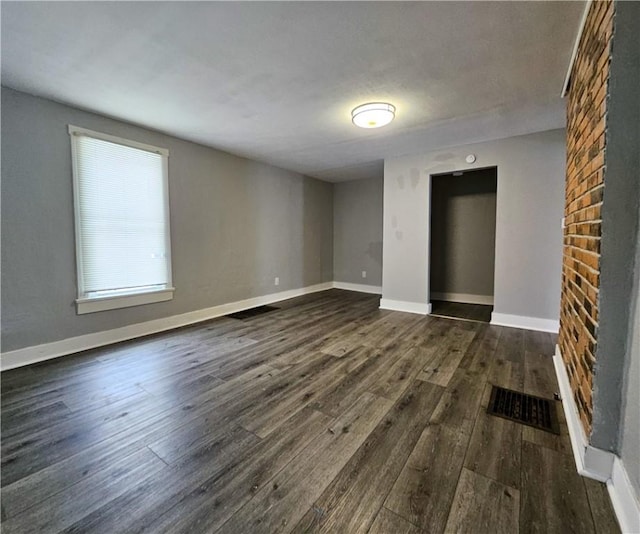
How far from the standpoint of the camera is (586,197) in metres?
1.68

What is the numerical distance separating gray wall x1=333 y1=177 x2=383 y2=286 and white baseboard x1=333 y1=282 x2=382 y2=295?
75mm

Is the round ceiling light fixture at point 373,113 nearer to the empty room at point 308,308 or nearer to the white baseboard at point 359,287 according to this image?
the empty room at point 308,308

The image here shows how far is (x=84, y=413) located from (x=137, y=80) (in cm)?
256

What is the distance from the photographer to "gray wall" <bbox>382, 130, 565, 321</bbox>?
350 cm

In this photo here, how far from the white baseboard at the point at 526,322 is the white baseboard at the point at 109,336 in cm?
367

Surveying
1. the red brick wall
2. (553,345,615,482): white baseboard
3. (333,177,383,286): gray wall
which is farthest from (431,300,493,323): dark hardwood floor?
A: (553,345,615,482): white baseboard

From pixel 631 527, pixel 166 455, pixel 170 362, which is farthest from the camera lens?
pixel 170 362

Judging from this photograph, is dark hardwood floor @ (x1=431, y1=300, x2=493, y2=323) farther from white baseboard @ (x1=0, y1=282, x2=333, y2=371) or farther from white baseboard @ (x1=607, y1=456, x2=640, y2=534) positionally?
white baseboard @ (x1=0, y1=282, x2=333, y2=371)

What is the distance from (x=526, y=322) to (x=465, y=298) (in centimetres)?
165

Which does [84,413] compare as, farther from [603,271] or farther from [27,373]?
[603,271]

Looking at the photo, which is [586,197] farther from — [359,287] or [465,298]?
[359,287]

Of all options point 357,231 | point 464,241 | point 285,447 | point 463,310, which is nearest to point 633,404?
point 285,447

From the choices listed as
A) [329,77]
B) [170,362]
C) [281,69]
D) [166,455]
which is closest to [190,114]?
[281,69]

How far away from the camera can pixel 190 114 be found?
3035 mm
